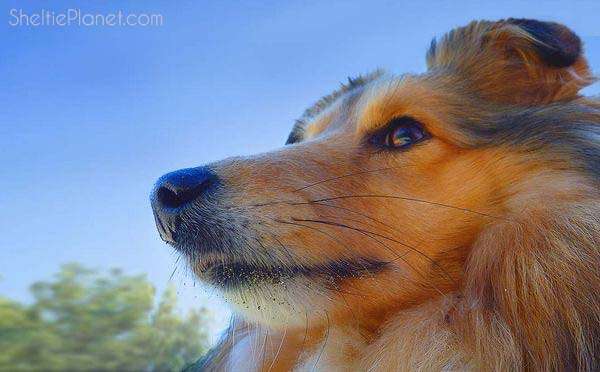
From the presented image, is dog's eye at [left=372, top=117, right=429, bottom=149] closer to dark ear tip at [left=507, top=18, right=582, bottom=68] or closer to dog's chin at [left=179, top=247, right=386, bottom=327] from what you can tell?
dog's chin at [left=179, top=247, right=386, bottom=327]

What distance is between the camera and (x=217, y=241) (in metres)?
2.42

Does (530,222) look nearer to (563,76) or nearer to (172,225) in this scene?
(563,76)

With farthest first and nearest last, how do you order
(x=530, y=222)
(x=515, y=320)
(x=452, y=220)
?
1. (x=452, y=220)
2. (x=530, y=222)
3. (x=515, y=320)

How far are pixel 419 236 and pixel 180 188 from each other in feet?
2.83

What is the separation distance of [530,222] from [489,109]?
1.92 ft

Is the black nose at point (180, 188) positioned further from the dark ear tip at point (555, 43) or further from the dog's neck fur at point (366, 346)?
the dark ear tip at point (555, 43)

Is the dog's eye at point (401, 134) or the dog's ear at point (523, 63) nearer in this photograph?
the dog's eye at point (401, 134)

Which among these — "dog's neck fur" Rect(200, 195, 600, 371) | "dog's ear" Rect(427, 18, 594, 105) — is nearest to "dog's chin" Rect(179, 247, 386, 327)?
"dog's neck fur" Rect(200, 195, 600, 371)

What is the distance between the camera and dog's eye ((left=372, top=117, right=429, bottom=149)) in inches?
105

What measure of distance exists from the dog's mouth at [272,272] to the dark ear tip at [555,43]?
1.12 m

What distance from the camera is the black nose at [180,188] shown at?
2.40 metres

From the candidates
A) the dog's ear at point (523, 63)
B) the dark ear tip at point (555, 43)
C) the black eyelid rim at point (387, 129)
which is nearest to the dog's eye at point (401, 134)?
the black eyelid rim at point (387, 129)

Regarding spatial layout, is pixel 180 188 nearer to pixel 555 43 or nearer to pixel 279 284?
pixel 279 284

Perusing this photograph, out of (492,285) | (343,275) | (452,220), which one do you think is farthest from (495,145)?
(343,275)
